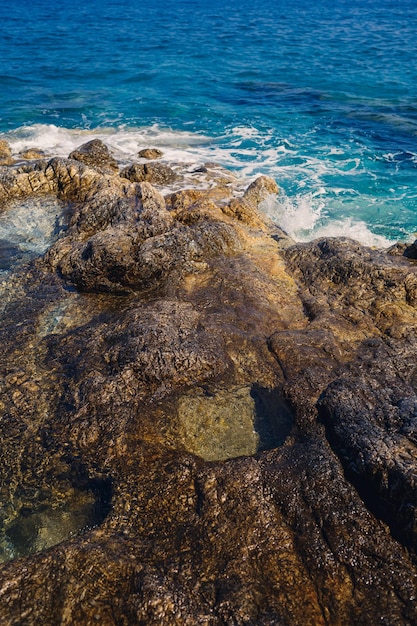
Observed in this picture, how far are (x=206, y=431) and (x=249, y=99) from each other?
2429 centimetres

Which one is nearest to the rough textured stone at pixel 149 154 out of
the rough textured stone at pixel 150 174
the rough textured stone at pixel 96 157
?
the rough textured stone at pixel 96 157

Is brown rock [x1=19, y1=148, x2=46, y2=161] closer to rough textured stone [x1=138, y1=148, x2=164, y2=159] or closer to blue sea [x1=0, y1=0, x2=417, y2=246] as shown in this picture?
blue sea [x1=0, y1=0, x2=417, y2=246]

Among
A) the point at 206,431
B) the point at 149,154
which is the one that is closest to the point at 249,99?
the point at 149,154

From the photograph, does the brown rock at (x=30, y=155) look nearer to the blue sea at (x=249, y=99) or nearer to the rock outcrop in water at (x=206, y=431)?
the blue sea at (x=249, y=99)

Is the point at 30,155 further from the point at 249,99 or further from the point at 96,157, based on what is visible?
the point at 249,99

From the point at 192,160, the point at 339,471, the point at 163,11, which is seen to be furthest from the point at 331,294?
the point at 163,11

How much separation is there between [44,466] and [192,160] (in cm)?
1438

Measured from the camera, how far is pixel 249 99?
2614 cm

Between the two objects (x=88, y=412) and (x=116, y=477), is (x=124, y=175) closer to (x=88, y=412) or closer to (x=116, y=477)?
(x=88, y=412)

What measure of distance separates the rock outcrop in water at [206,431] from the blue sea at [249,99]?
5.97 m

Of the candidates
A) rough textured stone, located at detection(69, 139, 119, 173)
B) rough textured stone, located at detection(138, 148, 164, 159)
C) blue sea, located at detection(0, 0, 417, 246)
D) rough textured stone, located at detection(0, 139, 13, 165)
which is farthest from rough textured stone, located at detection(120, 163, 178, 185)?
rough textured stone, located at detection(0, 139, 13, 165)

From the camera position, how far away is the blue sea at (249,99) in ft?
56.1

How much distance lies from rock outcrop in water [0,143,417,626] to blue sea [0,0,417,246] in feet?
19.6

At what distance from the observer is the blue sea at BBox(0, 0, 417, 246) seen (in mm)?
17094
